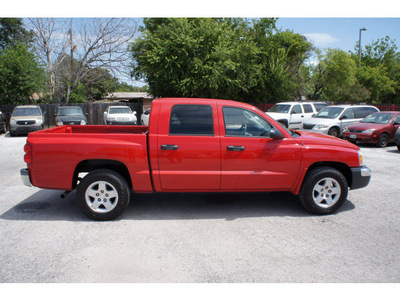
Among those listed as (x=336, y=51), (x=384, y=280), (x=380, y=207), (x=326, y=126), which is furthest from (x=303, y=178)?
(x=336, y=51)

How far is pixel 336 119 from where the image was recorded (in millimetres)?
14922

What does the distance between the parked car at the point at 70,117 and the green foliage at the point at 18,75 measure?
20.8 ft

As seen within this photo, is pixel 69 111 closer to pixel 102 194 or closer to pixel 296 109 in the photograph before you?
pixel 296 109

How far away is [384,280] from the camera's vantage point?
339cm

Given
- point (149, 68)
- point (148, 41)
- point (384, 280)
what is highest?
point (148, 41)

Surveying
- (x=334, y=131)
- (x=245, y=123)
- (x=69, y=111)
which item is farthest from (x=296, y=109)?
(x=245, y=123)

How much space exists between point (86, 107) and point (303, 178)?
26161 mm

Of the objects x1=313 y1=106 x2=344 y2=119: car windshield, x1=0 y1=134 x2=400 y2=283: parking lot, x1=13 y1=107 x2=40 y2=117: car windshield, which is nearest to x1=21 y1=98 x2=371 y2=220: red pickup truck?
x1=0 y1=134 x2=400 y2=283: parking lot

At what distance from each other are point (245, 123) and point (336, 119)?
11185mm

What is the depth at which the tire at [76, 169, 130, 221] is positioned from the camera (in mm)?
4922

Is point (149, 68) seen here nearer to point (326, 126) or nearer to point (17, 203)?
point (326, 126)

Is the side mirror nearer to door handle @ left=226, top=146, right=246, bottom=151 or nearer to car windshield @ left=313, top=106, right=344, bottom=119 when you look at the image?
door handle @ left=226, top=146, right=246, bottom=151

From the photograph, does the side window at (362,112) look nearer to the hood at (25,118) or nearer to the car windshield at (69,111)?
the car windshield at (69,111)

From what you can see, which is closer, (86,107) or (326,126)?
(326,126)
